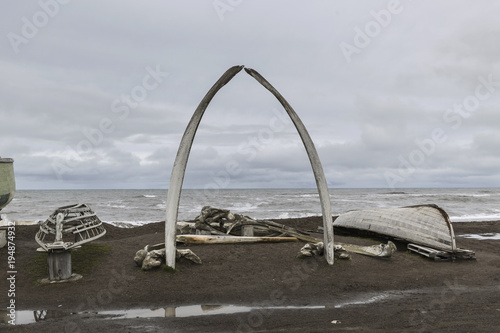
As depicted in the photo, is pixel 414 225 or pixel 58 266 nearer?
pixel 58 266

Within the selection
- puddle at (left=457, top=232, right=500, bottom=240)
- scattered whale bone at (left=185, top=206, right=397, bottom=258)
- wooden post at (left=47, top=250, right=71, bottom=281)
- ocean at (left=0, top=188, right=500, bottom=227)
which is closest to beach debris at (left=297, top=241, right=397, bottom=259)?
scattered whale bone at (left=185, top=206, right=397, bottom=258)

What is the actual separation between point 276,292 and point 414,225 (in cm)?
794

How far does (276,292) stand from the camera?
9.14 metres

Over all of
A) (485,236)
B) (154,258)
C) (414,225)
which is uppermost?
(414,225)

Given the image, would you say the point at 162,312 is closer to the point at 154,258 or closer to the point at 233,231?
the point at 154,258

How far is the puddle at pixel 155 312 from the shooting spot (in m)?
7.54

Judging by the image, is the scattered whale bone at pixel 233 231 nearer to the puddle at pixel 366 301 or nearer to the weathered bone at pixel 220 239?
the weathered bone at pixel 220 239

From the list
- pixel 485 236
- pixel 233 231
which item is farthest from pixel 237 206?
pixel 233 231

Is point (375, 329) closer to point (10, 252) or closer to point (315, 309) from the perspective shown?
point (315, 309)

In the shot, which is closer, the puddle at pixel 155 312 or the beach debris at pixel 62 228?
the puddle at pixel 155 312

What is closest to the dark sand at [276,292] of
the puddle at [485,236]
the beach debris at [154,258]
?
the beach debris at [154,258]

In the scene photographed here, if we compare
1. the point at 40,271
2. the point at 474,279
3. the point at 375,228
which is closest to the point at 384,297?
the point at 474,279

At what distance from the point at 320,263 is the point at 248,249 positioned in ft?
8.50

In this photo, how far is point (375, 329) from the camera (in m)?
6.34
